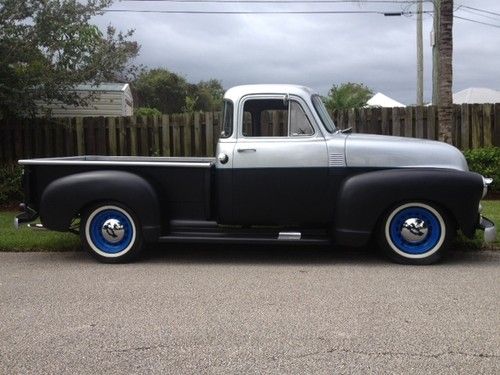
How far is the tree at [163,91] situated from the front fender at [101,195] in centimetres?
4811

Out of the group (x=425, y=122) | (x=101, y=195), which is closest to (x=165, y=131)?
(x=425, y=122)

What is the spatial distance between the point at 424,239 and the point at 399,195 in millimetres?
650

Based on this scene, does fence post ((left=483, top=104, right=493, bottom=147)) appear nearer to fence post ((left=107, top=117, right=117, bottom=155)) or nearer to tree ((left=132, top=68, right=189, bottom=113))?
fence post ((left=107, top=117, right=117, bottom=155))

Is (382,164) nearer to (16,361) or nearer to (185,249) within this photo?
(185,249)

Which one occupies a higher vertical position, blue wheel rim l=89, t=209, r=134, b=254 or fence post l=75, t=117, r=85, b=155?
fence post l=75, t=117, r=85, b=155

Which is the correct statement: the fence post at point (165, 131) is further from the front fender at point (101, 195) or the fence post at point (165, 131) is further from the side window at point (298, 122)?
the side window at point (298, 122)

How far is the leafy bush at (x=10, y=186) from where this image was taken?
38.6 ft

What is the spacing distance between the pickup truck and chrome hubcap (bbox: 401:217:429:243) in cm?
1

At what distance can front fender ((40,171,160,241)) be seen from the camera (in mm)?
7109

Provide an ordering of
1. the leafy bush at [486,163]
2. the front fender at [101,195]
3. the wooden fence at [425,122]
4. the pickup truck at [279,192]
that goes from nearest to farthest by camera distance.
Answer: the pickup truck at [279,192], the front fender at [101,195], the leafy bush at [486,163], the wooden fence at [425,122]

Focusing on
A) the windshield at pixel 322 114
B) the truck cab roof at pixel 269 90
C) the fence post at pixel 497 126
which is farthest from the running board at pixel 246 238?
the fence post at pixel 497 126

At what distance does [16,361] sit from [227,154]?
3.67 meters

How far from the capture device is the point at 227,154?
23.8ft

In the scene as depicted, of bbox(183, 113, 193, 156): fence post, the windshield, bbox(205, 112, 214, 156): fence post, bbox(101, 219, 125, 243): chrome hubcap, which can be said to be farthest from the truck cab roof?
bbox(183, 113, 193, 156): fence post
